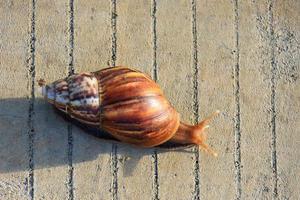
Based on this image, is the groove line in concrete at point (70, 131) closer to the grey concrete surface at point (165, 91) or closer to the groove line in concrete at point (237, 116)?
the grey concrete surface at point (165, 91)

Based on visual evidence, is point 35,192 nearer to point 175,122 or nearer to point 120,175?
point 120,175

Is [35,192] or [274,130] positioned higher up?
[274,130]

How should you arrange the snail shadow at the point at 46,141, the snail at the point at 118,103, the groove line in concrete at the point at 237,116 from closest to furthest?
the snail at the point at 118,103 < the snail shadow at the point at 46,141 < the groove line in concrete at the point at 237,116

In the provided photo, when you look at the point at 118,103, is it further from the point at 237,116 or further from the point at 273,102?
the point at 273,102

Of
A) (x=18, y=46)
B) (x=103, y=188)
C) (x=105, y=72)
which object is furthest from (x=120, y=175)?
(x=18, y=46)

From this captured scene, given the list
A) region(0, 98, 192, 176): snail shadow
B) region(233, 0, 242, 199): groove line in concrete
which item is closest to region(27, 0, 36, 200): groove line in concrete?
region(0, 98, 192, 176): snail shadow

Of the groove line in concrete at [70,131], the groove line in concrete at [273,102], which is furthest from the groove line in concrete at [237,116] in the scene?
the groove line in concrete at [70,131]

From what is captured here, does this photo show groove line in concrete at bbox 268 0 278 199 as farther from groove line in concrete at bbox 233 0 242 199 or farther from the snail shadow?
the snail shadow
